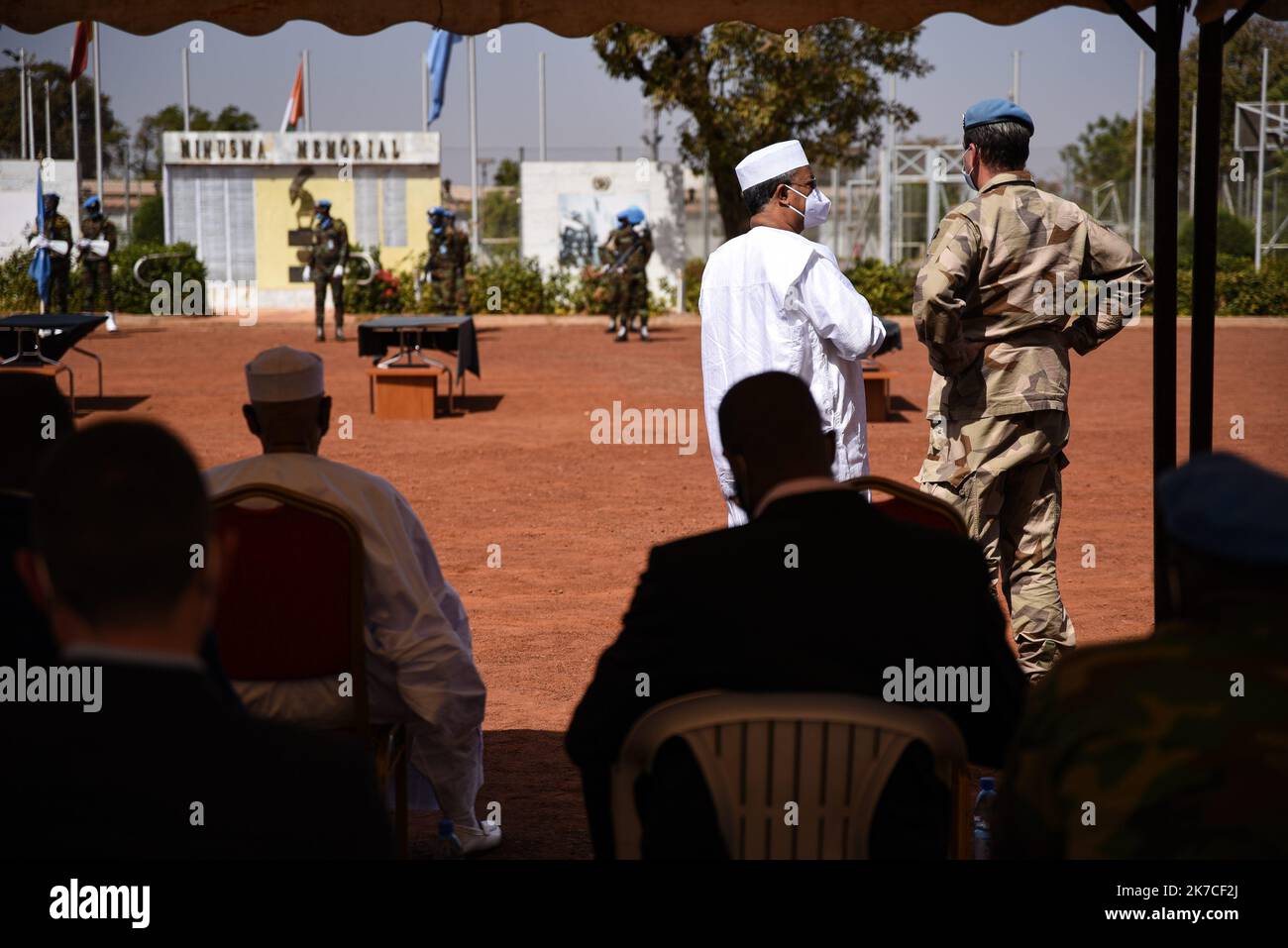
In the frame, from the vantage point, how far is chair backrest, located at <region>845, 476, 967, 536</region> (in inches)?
121

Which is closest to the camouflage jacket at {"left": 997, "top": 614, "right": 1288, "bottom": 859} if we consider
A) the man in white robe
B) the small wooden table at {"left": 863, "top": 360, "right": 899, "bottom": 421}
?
the man in white robe

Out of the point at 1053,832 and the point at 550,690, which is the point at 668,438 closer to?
the point at 550,690

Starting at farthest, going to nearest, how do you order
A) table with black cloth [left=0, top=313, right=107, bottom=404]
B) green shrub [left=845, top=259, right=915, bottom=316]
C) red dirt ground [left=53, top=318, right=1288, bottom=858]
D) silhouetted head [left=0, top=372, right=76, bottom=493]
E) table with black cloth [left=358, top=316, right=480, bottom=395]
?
green shrub [left=845, top=259, right=915, bottom=316]
table with black cloth [left=358, top=316, right=480, bottom=395]
table with black cloth [left=0, top=313, right=107, bottom=404]
red dirt ground [left=53, top=318, right=1288, bottom=858]
silhouetted head [left=0, top=372, right=76, bottom=493]

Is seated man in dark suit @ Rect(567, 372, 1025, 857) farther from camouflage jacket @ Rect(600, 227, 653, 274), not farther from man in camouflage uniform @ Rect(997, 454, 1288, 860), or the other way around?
camouflage jacket @ Rect(600, 227, 653, 274)

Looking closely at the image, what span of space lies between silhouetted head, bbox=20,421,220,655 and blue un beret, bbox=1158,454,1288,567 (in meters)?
1.18

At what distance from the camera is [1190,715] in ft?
5.56

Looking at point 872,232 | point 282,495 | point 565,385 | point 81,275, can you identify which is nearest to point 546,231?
point 872,232

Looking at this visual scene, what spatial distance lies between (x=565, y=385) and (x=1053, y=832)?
1641cm

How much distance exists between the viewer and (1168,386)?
4508 mm

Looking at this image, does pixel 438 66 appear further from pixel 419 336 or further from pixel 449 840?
pixel 449 840

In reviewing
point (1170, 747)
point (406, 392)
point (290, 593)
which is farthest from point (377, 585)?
point (406, 392)

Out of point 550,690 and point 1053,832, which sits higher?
point 1053,832

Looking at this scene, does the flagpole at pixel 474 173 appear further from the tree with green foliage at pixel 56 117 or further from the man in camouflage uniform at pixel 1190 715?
the man in camouflage uniform at pixel 1190 715

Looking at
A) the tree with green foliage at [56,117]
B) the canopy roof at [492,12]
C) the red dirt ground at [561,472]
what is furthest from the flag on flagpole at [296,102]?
the canopy roof at [492,12]
